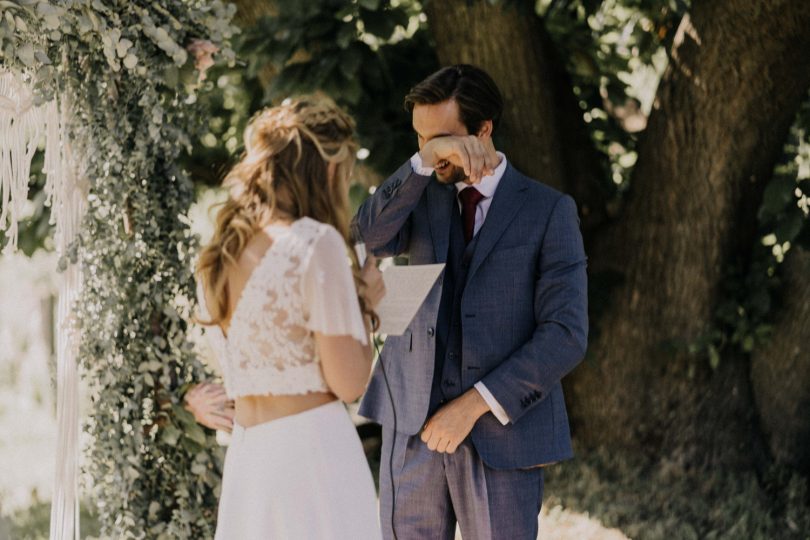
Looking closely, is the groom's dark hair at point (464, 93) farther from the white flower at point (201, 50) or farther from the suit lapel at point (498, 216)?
the white flower at point (201, 50)

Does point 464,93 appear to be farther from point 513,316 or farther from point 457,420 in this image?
point 457,420

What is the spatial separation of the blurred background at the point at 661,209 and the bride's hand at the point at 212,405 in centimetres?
160

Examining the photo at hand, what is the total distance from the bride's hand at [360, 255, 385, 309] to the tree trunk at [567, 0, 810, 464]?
2.55 m

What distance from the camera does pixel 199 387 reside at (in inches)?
99.3

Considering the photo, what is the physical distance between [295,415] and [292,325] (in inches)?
8.3

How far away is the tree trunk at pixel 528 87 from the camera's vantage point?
4273 millimetres

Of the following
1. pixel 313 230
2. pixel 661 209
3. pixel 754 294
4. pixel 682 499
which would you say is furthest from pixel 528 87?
pixel 313 230

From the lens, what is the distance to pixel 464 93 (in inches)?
99.7

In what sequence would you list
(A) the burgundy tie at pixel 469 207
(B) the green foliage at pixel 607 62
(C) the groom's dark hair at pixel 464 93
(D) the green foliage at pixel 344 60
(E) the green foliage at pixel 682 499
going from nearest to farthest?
(C) the groom's dark hair at pixel 464 93 < (A) the burgundy tie at pixel 469 207 < (D) the green foliage at pixel 344 60 < (E) the green foliage at pixel 682 499 < (B) the green foliage at pixel 607 62

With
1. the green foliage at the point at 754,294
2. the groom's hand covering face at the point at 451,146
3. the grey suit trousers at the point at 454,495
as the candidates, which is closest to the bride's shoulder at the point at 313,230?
the groom's hand covering face at the point at 451,146

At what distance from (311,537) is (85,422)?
1052 millimetres

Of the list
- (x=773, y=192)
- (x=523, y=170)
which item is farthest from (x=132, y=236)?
(x=773, y=192)

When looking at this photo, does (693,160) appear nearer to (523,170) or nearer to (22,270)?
(523,170)

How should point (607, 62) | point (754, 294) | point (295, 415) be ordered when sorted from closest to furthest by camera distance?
1. point (295, 415)
2. point (754, 294)
3. point (607, 62)
